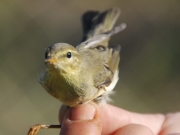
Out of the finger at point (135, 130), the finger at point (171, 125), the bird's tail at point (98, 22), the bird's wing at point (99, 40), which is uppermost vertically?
the bird's tail at point (98, 22)

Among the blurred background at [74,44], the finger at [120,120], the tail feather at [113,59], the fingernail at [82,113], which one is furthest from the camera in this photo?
the blurred background at [74,44]

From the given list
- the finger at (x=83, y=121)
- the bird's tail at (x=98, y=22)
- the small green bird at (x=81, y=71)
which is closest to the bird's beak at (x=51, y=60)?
the small green bird at (x=81, y=71)

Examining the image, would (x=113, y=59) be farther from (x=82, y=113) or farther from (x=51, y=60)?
(x=51, y=60)

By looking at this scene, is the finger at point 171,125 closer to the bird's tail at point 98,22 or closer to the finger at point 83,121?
the finger at point 83,121

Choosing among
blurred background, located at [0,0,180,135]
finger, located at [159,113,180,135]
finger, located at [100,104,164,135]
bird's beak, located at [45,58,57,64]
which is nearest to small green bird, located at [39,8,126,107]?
bird's beak, located at [45,58,57,64]

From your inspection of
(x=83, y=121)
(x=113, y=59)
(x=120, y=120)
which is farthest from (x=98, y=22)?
(x=83, y=121)
